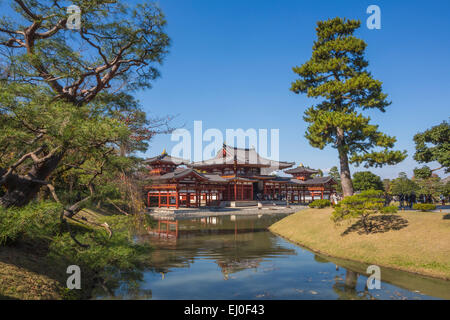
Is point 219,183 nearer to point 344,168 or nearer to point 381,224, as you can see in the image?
point 344,168

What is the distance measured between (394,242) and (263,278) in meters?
5.74

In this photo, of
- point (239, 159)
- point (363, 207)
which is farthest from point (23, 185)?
point (239, 159)

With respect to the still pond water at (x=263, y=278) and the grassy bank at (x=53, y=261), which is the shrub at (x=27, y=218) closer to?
the grassy bank at (x=53, y=261)

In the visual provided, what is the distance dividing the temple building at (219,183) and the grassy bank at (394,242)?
65.1 ft

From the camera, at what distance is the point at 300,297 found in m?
6.71

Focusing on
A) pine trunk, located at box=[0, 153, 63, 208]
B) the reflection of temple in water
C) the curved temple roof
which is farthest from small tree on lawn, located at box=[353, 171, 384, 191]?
pine trunk, located at box=[0, 153, 63, 208]

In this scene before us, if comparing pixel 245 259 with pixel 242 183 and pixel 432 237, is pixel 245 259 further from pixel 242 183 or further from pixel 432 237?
pixel 242 183

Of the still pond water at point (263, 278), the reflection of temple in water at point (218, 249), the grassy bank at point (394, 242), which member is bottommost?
the reflection of temple in water at point (218, 249)

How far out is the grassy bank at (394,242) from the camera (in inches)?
349

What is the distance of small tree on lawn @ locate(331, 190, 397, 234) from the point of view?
1156cm

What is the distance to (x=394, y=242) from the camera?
34.2 feet
